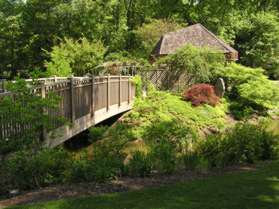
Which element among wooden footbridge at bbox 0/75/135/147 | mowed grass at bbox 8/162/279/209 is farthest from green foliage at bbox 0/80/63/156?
mowed grass at bbox 8/162/279/209

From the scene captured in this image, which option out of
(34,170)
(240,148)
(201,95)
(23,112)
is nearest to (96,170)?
(34,170)

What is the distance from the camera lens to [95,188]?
6.24 meters

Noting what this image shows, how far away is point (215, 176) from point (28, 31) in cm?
3556

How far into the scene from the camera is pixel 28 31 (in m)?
39.2

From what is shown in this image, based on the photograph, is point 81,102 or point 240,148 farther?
point 81,102

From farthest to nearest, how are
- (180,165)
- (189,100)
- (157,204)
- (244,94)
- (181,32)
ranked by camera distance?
(181,32), (244,94), (189,100), (180,165), (157,204)

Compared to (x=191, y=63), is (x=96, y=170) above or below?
below

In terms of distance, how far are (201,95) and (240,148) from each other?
13.5m

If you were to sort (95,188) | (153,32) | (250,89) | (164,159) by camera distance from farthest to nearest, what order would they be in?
(153,32) → (250,89) → (164,159) → (95,188)

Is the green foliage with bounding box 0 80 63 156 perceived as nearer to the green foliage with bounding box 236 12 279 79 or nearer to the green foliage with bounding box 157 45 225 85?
the green foliage with bounding box 157 45 225 85

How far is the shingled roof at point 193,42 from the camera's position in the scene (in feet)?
92.4

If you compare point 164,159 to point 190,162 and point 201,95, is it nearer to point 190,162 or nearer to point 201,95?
point 190,162

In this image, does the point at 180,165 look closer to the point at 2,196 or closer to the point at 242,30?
the point at 2,196

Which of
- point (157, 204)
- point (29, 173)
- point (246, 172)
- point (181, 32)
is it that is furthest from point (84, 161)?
point (181, 32)
